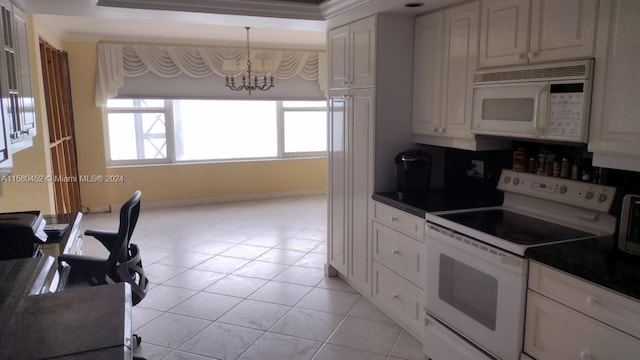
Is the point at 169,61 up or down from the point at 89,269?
up

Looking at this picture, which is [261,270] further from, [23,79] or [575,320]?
[575,320]

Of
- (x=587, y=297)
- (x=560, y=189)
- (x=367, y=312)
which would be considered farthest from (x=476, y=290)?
(x=367, y=312)

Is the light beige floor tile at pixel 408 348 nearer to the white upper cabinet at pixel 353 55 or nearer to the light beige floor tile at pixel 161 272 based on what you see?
the white upper cabinet at pixel 353 55

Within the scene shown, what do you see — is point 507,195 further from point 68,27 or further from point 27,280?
point 68,27

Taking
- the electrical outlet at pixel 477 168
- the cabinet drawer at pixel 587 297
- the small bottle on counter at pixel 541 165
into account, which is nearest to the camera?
the cabinet drawer at pixel 587 297

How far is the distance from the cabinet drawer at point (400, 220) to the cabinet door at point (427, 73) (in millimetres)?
612

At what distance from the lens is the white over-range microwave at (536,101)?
2.04m

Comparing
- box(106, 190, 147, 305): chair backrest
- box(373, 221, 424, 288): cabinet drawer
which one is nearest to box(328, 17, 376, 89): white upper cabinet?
box(373, 221, 424, 288): cabinet drawer

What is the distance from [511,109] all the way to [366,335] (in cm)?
171

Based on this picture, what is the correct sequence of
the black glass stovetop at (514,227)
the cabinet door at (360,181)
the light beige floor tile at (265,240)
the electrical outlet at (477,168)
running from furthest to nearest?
the light beige floor tile at (265,240) → the cabinet door at (360,181) → the electrical outlet at (477,168) → the black glass stovetop at (514,227)

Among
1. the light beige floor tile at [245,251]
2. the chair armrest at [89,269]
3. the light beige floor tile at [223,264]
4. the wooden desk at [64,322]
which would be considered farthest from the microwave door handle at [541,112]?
the light beige floor tile at [245,251]

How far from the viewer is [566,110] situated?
2.10 m

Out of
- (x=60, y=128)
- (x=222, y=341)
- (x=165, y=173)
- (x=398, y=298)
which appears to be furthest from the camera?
(x=165, y=173)

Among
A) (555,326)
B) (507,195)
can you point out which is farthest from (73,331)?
(507,195)
